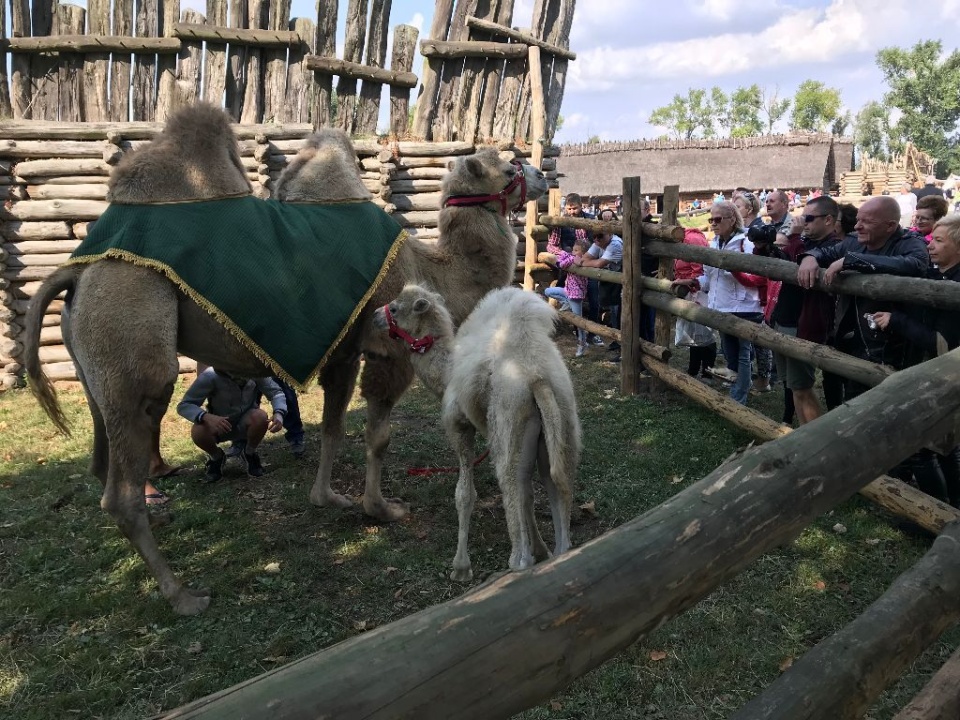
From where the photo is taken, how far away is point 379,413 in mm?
5281

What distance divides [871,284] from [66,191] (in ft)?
32.3

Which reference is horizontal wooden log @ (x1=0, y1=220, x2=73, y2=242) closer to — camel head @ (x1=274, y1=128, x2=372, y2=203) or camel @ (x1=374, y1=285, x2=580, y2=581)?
camel head @ (x1=274, y1=128, x2=372, y2=203)

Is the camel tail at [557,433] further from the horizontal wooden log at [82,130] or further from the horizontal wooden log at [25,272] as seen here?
the horizontal wooden log at [25,272]

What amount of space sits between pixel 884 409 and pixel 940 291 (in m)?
2.26

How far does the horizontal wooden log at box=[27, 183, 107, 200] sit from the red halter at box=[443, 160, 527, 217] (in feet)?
21.0

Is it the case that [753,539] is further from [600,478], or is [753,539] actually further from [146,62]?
[146,62]

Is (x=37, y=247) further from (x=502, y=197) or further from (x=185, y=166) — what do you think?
(x=502, y=197)

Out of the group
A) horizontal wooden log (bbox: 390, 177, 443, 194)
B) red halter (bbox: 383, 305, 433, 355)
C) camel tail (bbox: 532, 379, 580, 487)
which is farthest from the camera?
horizontal wooden log (bbox: 390, 177, 443, 194)

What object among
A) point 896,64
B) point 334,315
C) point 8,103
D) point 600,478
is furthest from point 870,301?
point 896,64

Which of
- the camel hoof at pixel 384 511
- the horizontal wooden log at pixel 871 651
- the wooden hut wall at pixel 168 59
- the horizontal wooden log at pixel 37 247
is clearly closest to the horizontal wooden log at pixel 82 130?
the wooden hut wall at pixel 168 59

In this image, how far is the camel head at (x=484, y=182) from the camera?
557 cm

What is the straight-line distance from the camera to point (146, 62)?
382 inches

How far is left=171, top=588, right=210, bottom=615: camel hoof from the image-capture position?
13.6 feet

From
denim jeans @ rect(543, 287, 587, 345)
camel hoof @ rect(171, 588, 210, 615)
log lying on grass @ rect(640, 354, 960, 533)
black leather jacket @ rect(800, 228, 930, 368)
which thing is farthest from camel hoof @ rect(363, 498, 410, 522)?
denim jeans @ rect(543, 287, 587, 345)
